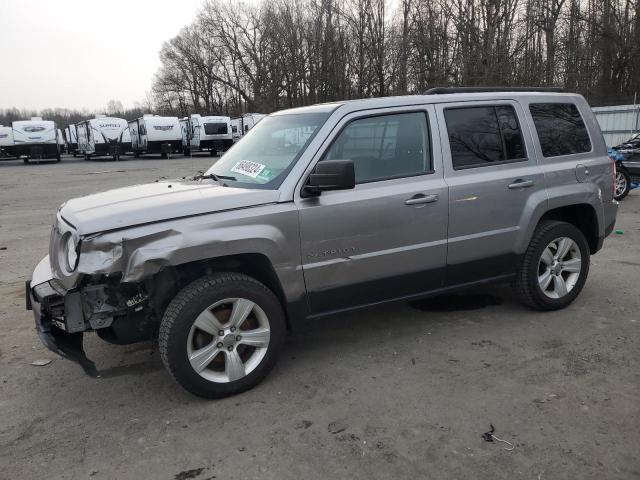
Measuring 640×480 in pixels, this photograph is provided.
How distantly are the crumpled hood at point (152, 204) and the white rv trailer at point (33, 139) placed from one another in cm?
3227

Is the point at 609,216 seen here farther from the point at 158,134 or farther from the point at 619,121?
the point at 158,134

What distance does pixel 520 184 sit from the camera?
14.0ft

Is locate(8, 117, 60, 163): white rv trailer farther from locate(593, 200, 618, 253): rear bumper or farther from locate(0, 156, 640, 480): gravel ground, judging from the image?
locate(593, 200, 618, 253): rear bumper

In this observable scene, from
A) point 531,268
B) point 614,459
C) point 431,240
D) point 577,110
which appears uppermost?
point 577,110

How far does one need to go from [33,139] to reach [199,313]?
33.4m

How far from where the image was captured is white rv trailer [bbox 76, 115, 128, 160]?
33250mm

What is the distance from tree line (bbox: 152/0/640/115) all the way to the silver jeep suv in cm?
1880

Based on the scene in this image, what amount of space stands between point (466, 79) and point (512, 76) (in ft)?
6.72

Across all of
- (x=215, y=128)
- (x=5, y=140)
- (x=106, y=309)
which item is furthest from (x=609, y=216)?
(x=5, y=140)

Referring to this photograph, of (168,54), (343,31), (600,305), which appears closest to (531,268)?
(600,305)

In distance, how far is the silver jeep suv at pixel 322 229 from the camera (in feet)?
10.5

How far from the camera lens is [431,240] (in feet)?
13.0

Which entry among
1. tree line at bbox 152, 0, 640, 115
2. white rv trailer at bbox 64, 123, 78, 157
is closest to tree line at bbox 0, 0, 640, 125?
tree line at bbox 152, 0, 640, 115

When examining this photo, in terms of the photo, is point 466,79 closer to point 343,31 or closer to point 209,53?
point 343,31
